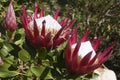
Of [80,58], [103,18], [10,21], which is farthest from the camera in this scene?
[103,18]

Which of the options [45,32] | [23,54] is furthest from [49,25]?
[23,54]

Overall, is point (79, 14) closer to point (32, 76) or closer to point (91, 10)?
point (91, 10)

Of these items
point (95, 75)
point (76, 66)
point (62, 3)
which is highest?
point (76, 66)

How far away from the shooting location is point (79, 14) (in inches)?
266

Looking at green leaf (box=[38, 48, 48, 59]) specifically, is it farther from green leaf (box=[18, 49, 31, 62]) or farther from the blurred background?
the blurred background

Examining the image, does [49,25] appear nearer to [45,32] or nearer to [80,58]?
[45,32]

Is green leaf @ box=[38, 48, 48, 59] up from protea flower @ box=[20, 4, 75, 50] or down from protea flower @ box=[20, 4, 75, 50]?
down

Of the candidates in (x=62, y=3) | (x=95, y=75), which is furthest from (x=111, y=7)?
(x=95, y=75)

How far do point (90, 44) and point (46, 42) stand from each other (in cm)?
20

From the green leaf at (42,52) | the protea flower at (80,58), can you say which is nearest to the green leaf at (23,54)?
the green leaf at (42,52)

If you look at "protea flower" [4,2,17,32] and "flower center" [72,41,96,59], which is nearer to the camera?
"flower center" [72,41,96,59]

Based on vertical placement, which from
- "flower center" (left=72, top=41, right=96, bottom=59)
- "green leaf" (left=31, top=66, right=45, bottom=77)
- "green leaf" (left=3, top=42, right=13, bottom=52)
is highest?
"green leaf" (left=3, top=42, right=13, bottom=52)

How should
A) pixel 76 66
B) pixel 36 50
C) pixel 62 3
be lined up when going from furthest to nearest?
pixel 62 3, pixel 36 50, pixel 76 66

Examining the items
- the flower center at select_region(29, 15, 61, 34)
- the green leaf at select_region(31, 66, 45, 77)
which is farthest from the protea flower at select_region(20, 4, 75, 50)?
the green leaf at select_region(31, 66, 45, 77)
